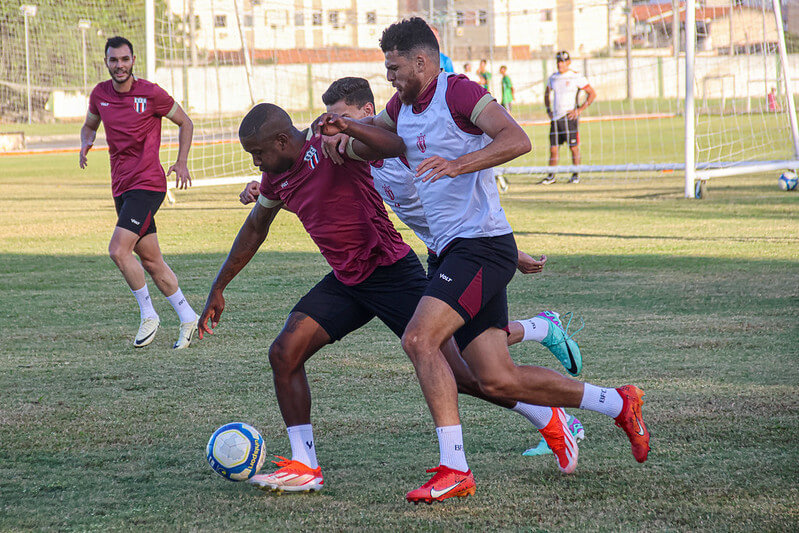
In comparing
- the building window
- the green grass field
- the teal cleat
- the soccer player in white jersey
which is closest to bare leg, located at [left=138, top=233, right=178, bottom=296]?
the green grass field

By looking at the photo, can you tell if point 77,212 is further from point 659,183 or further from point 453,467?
point 453,467

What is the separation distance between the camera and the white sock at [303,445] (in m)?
4.35

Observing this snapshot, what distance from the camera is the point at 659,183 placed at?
19.5m

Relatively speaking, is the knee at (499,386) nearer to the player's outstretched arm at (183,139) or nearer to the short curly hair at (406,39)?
the short curly hair at (406,39)

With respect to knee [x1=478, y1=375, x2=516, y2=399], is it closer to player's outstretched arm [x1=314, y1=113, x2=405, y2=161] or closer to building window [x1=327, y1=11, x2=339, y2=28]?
player's outstretched arm [x1=314, y1=113, x2=405, y2=161]

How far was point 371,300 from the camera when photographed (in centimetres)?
458

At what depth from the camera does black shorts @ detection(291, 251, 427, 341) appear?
4.53 metres

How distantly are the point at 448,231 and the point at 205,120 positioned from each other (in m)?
17.3

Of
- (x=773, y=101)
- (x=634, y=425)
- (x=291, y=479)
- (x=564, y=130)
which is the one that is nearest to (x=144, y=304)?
(x=291, y=479)

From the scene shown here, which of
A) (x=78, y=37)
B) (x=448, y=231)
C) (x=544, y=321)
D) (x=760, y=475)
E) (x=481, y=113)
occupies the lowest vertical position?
(x=760, y=475)

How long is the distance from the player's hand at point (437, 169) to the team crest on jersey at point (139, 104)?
15.9 feet

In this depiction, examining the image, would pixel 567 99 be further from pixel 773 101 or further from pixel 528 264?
pixel 528 264

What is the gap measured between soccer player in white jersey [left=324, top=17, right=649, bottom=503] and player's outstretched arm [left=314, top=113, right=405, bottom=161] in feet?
0.08

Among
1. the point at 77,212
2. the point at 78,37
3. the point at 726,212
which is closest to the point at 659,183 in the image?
the point at 726,212
